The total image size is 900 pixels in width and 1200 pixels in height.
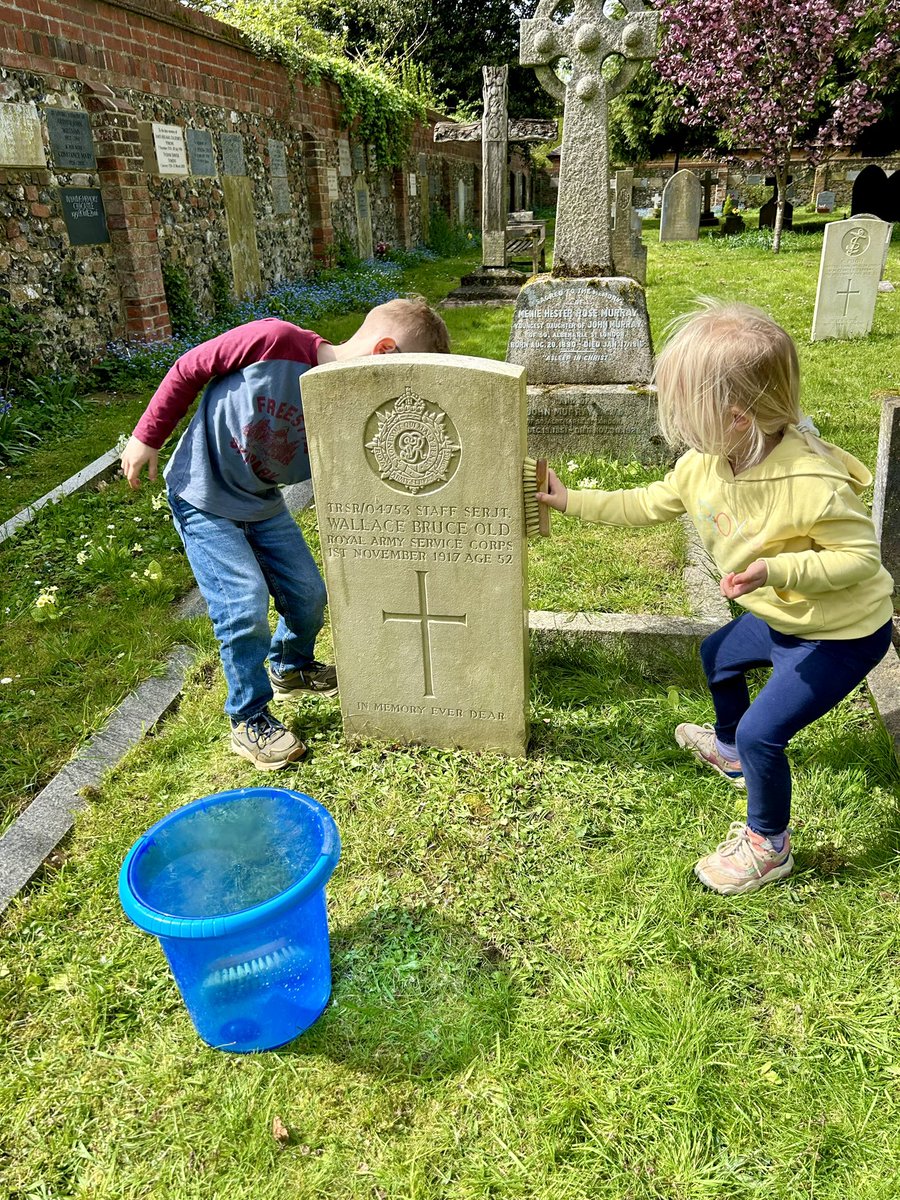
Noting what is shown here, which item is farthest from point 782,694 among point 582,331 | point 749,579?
point 582,331

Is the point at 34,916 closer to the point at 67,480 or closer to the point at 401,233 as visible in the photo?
the point at 67,480

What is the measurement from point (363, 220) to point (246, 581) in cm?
1525

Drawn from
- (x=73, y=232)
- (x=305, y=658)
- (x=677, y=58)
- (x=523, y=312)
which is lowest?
(x=305, y=658)

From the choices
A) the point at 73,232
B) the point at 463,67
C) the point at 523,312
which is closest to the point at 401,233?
the point at 73,232

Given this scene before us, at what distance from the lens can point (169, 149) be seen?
8.85 metres

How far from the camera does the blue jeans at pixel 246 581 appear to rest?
2.83 metres

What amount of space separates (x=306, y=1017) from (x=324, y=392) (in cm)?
173

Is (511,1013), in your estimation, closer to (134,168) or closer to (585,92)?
(585,92)

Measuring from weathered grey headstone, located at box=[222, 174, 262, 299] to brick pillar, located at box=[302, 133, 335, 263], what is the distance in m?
2.54

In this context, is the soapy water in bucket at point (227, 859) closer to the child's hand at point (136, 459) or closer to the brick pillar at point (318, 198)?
the child's hand at point (136, 459)

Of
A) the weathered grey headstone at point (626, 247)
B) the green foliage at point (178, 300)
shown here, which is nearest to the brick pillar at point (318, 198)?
the weathered grey headstone at point (626, 247)

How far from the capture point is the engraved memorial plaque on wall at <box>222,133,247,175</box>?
1035 cm

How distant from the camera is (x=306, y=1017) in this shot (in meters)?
2.08

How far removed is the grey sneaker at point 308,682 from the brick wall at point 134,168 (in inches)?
200
